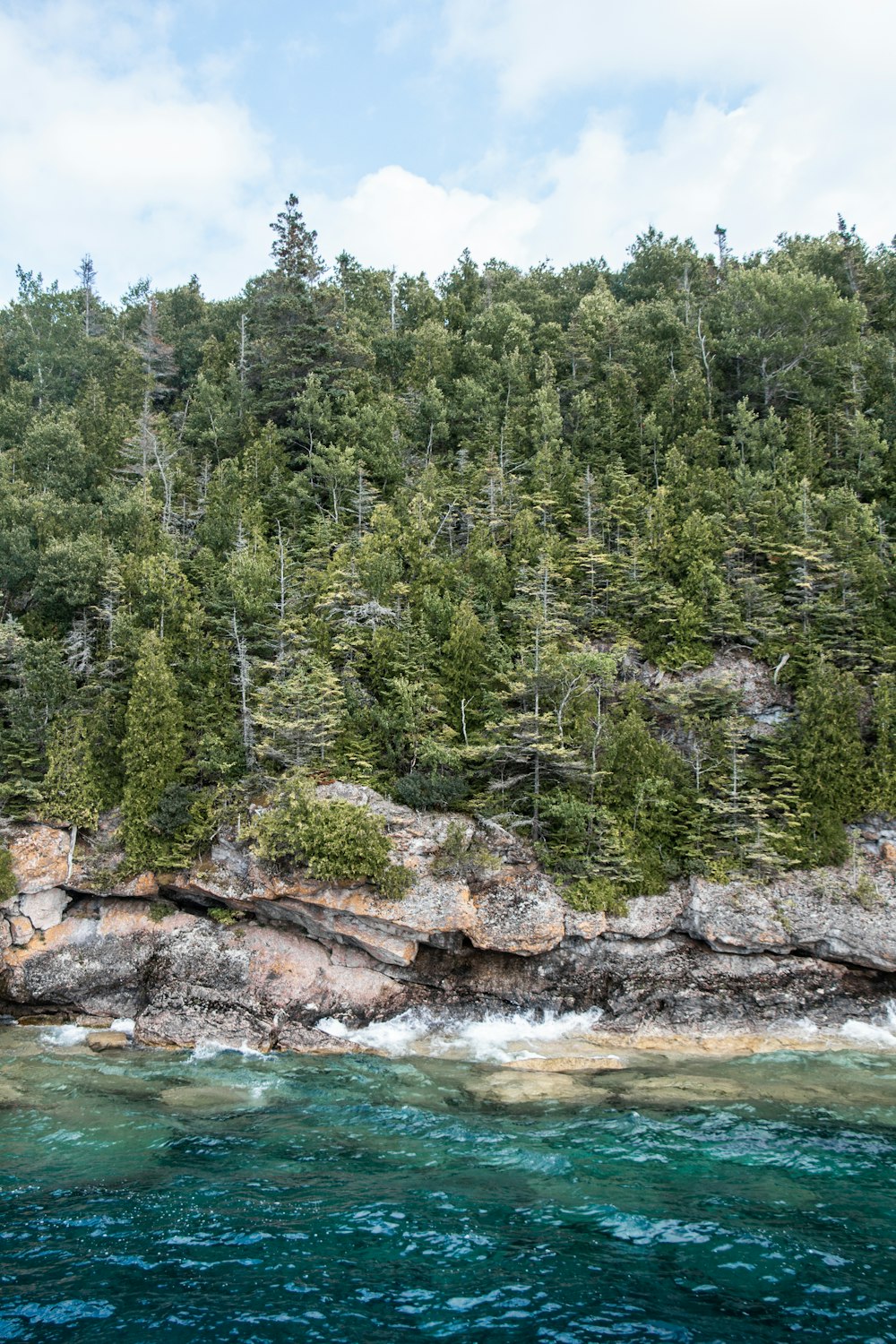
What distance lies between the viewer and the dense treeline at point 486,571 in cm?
2266

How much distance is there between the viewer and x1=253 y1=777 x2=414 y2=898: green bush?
67.2ft

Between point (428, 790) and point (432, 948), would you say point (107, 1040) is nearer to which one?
point (432, 948)

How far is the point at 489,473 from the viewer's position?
34844mm

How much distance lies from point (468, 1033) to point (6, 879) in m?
13.3

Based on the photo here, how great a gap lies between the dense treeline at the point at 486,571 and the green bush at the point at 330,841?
70.6 inches

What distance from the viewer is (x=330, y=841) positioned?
20500 millimetres

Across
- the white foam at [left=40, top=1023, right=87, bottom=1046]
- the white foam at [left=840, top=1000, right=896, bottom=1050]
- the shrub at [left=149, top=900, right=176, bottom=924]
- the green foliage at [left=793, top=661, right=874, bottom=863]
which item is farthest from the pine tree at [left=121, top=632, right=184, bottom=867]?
the white foam at [left=840, top=1000, right=896, bottom=1050]

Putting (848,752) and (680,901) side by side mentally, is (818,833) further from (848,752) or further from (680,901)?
(680,901)

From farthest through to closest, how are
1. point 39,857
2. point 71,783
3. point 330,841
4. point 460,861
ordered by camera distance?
point 71,783, point 39,857, point 460,861, point 330,841

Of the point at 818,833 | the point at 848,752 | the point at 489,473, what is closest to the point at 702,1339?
the point at 818,833

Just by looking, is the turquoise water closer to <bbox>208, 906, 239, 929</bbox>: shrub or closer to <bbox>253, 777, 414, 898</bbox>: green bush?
<bbox>208, 906, 239, 929</bbox>: shrub

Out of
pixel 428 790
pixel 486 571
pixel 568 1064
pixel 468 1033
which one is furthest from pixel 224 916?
pixel 486 571

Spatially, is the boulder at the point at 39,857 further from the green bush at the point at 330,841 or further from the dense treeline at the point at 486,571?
the green bush at the point at 330,841

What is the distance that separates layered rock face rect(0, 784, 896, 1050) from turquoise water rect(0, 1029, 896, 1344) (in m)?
2.25
